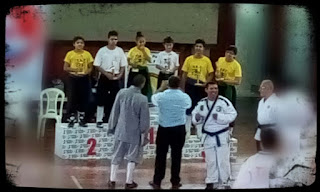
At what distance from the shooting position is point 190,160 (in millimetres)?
2824

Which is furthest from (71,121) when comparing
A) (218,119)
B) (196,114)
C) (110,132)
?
(218,119)

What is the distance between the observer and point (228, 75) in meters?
2.84

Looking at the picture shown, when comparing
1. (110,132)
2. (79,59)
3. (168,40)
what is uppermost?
(168,40)

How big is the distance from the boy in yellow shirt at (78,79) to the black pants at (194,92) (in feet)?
1.45

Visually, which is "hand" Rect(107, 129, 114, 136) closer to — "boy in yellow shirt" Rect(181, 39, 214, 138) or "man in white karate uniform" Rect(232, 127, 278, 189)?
"boy in yellow shirt" Rect(181, 39, 214, 138)

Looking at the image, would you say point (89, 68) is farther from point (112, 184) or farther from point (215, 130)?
point (215, 130)

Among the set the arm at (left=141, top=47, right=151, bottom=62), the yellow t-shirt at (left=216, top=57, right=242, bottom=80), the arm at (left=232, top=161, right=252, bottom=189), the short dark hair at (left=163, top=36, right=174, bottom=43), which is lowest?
the arm at (left=232, top=161, right=252, bottom=189)

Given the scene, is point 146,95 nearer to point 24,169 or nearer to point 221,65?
point 221,65

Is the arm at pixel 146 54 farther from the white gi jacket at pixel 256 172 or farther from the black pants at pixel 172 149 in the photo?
the white gi jacket at pixel 256 172

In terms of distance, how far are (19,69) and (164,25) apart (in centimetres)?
66

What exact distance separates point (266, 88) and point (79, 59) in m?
→ 0.85

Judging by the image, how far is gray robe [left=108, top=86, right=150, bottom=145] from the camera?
2793 mm

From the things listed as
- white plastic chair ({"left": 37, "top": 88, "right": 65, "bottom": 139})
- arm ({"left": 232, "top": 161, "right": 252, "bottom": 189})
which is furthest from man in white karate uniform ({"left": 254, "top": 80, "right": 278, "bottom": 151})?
white plastic chair ({"left": 37, "top": 88, "right": 65, "bottom": 139})

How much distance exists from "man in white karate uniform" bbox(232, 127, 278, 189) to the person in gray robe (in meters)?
0.47
